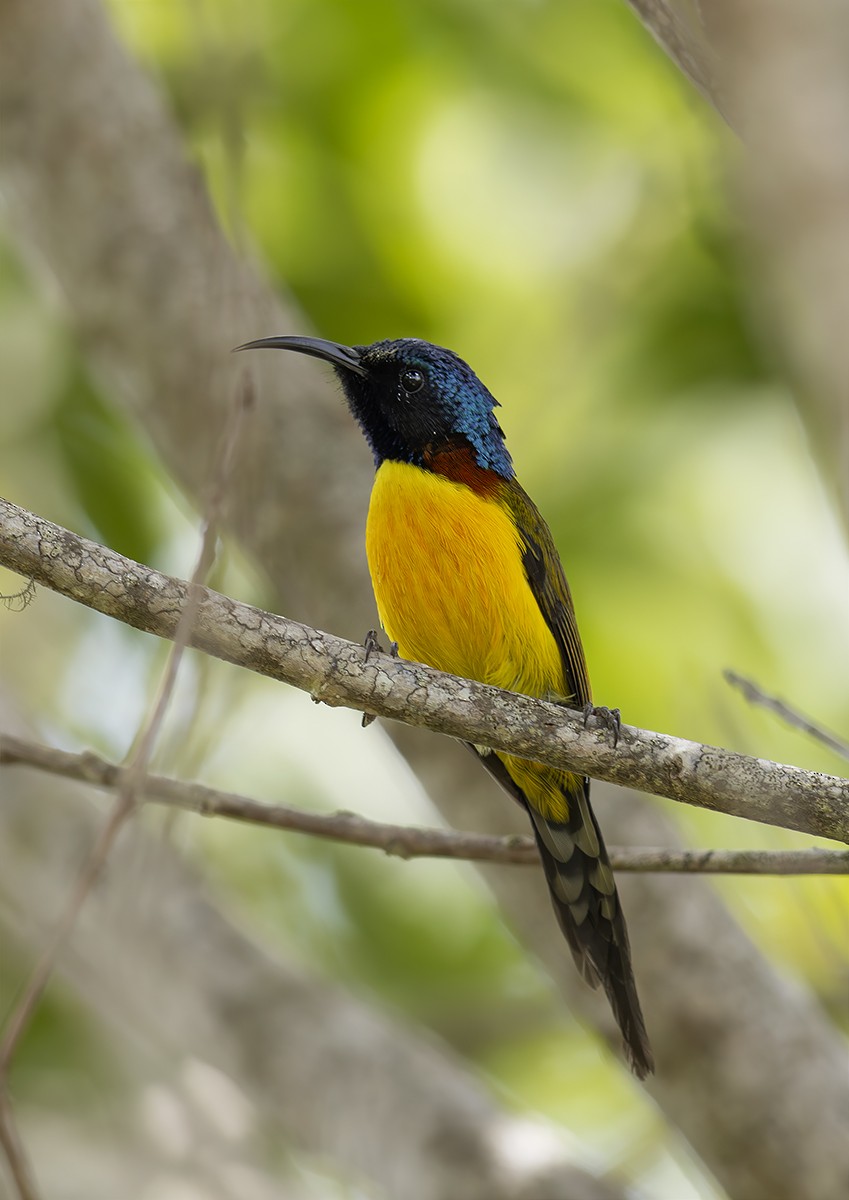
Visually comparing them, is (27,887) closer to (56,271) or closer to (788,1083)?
(56,271)

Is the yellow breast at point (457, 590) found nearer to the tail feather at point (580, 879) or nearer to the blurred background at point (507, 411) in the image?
the tail feather at point (580, 879)

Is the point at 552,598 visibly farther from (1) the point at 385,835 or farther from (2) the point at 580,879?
(1) the point at 385,835

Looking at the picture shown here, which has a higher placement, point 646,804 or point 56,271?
point 56,271

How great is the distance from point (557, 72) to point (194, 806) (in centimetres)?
554

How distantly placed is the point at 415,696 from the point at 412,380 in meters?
2.17

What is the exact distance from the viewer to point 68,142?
245 inches

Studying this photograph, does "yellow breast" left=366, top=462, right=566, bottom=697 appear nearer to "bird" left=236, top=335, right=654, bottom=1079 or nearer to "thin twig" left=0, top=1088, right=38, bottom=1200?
"bird" left=236, top=335, right=654, bottom=1079

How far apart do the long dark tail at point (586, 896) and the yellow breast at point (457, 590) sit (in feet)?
1.57

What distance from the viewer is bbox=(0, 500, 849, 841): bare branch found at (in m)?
3.14

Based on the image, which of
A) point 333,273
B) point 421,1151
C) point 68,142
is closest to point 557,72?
point 333,273

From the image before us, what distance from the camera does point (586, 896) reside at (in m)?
4.66

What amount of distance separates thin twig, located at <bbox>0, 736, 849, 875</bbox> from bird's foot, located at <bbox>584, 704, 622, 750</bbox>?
44 centimetres

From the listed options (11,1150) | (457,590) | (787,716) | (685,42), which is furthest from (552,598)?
(11,1150)

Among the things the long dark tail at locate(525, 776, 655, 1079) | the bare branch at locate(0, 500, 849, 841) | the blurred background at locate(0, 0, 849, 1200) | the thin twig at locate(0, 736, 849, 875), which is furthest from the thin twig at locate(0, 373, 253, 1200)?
the blurred background at locate(0, 0, 849, 1200)
